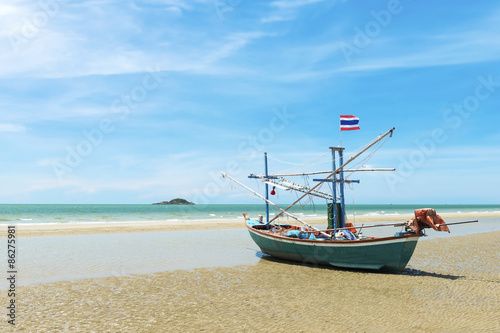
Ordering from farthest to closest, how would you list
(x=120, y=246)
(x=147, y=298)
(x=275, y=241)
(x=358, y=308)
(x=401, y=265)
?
(x=120, y=246) < (x=275, y=241) < (x=401, y=265) < (x=147, y=298) < (x=358, y=308)

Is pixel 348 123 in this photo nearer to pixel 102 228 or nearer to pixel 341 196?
pixel 341 196

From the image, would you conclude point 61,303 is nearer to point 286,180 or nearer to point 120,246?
point 120,246

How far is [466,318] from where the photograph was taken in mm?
9820

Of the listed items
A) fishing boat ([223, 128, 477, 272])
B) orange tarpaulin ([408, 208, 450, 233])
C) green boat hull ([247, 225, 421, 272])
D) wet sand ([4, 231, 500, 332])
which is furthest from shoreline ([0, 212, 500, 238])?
orange tarpaulin ([408, 208, 450, 233])

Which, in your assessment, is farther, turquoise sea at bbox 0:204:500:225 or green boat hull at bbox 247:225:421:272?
turquoise sea at bbox 0:204:500:225

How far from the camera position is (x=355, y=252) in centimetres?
1697

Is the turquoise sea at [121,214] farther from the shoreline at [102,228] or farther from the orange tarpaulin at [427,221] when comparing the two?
the orange tarpaulin at [427,221]

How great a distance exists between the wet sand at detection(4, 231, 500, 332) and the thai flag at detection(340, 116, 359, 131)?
25.7 feet

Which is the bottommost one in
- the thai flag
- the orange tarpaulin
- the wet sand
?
the wet sand

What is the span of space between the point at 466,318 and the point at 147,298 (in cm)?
1012

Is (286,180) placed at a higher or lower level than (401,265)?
higher

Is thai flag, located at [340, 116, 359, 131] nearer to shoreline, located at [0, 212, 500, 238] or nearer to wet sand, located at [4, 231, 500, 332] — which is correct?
wet sand, located at [4, 231, 500, 332]

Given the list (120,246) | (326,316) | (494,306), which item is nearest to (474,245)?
(494,306)

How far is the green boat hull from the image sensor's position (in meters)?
16.0
